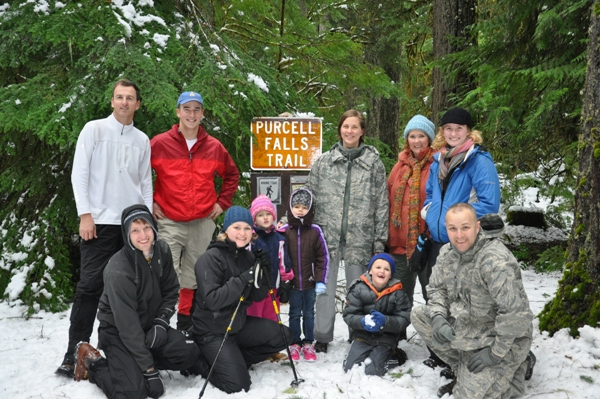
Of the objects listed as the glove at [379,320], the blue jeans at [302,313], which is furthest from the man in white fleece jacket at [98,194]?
the glove at [379,320]

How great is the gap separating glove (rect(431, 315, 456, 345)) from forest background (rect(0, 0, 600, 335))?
1268 millimetres

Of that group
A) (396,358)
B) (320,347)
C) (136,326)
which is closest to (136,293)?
(136,326)

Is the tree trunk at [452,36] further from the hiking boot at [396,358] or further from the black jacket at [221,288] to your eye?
the black jacket at [221,288]

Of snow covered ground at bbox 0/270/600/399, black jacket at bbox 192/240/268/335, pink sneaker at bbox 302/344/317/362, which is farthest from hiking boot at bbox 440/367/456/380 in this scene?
black jacket at bbox 192/240/268/335

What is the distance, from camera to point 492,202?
3795 millimetres

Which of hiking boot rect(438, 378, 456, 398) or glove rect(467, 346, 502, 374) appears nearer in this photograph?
glove rect(467, 346, 502, 374)

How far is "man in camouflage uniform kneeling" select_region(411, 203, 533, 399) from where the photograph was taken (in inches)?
126

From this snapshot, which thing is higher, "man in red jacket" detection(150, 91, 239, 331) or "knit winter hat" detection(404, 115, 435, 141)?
"knit winter hat" detection(404, 115, 435, 141)

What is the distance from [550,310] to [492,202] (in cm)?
127

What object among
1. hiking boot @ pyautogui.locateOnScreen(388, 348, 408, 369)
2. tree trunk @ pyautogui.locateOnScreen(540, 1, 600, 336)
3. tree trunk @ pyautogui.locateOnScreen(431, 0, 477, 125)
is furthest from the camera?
tree trunk @ pyautogui.locateOnScreen(431, 0, 477, 125)

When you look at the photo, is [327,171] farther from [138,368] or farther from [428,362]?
[138,368]

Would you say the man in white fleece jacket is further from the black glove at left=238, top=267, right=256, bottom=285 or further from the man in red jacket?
the black glove at left=238, top=267, right=256, bottom=285

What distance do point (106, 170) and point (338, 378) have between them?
263 cm

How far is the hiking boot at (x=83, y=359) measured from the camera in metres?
3.79
